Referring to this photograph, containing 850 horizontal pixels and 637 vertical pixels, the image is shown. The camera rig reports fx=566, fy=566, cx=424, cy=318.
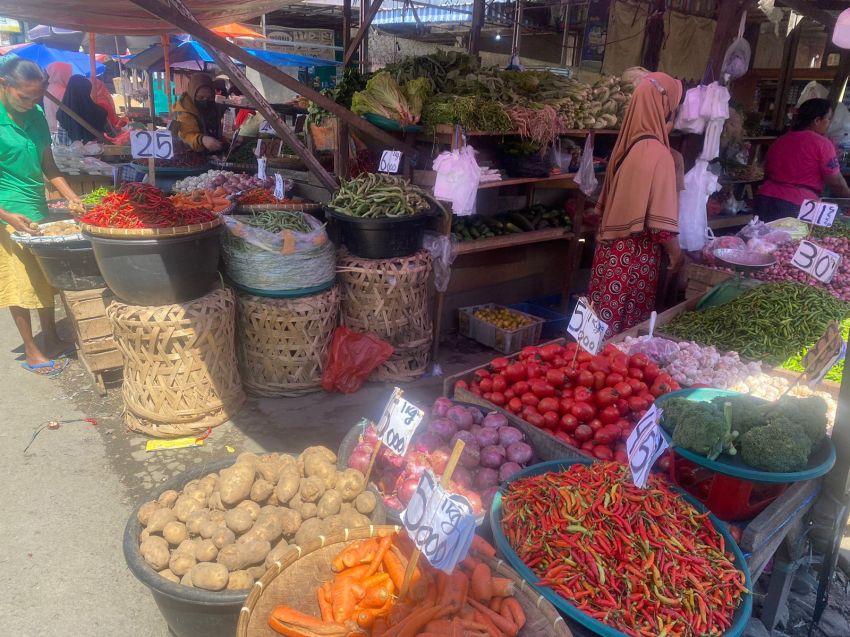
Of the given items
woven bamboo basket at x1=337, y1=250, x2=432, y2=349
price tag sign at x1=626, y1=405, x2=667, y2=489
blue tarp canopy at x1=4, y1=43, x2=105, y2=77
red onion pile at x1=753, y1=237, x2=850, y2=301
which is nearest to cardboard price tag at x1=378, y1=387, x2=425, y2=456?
price tag sign at x1=626, y1=405, x2=667, y2=489

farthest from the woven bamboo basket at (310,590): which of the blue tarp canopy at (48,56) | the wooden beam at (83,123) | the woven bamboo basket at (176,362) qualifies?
the blue tarp canopy at (48,56)

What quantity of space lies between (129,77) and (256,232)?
19.2 metres

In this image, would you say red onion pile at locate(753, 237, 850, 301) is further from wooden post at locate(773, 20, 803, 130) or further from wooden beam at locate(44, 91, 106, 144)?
wooden beam at locate(44, 91, 106, 144)

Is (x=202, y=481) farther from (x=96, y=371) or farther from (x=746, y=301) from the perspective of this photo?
(x=746, y=301)

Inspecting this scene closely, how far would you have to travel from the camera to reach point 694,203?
532 cm

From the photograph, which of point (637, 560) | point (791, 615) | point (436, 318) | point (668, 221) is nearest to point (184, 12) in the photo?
point (436, 318)

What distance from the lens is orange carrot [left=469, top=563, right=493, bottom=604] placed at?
1.85 meters

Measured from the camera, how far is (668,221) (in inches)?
162

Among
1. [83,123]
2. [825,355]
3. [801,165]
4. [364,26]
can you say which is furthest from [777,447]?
[83,123]

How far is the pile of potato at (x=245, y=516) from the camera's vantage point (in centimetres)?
205

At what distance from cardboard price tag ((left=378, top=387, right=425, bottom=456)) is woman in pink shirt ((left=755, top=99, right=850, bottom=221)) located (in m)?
6.36

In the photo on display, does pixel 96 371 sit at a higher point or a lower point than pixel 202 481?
lower

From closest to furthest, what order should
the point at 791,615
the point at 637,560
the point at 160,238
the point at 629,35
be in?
the point at 637,560
the point at 791,615
the point at 160,238
the point at 629,35

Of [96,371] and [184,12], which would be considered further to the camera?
[96,371]
